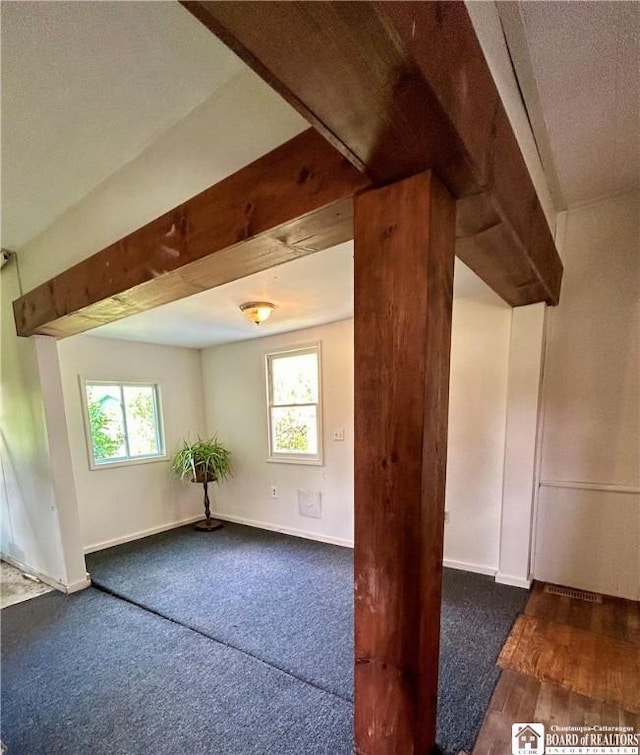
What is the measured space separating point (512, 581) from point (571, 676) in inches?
35.3

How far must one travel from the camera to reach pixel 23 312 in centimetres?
241

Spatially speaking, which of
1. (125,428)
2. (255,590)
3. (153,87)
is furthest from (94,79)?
(125,428)

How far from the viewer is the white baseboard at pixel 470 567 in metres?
2.73

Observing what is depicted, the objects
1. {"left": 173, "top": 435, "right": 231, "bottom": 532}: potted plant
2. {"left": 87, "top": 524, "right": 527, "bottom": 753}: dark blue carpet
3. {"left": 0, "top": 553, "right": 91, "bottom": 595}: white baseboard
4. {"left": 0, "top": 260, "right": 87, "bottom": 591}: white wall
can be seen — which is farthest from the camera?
{"left": 173, "top": 435, "right": 231, "bottom": 532}: potted plant

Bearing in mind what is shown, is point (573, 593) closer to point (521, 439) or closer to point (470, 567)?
point (470, 567)

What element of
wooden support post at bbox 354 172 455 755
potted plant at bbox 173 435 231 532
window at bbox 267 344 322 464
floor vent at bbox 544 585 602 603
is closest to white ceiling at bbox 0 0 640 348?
wooden support post at bbox 354 172 455 755

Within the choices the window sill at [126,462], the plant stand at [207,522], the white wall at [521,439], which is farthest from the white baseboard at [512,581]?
the window sill at [126,462]

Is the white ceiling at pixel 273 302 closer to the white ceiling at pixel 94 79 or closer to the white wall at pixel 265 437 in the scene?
the white wall at pixel 265 437

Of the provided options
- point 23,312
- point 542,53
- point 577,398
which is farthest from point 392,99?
point 23,312

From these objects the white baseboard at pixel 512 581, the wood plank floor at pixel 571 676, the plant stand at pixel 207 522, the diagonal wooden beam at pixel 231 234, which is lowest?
the plant stand at pixel 207 522

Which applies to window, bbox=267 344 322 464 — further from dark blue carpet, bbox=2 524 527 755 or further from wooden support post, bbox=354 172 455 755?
wooden support post, bbox=354 172 455 755

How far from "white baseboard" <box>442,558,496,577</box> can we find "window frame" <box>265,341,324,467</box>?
4.93 feet

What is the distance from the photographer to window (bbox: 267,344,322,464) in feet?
12.3

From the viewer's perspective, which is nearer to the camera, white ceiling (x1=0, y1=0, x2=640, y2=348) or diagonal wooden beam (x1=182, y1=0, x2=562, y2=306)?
diagonal wooden beam (x1=182, y1=0, x2=562, y2=306)
